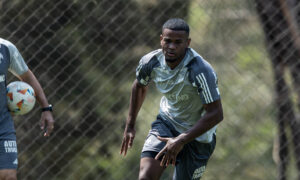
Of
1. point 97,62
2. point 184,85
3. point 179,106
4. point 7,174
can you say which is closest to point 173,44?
point 184,85

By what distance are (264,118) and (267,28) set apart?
1.00m

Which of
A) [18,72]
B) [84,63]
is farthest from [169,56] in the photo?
[84,63]

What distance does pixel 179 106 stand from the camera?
14.5 ft

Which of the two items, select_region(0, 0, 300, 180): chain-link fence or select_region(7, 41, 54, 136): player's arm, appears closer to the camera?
select_region(7, 41, 54, 136): player's arm

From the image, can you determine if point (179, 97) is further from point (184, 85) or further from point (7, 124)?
point (7, 124)

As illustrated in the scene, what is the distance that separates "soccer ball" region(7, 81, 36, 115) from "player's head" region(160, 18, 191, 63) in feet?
3.42

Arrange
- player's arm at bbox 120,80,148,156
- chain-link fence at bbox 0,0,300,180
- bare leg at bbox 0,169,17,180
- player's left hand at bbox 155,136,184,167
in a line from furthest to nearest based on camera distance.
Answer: chain-link fence at bbox 0,0,300,180, player's arm at bbox 120,80,148,156, bare leg at bbox 0,169,17,180, player's left hand at bbox 155,136,184,167

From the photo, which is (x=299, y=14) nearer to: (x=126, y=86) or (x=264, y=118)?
(x=264, y=118)

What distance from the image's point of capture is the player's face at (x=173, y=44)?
4.20 meters

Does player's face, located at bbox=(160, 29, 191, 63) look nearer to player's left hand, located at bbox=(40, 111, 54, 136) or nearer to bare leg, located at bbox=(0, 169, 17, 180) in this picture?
player's left hand, located at bbox=(40, 111, 54, 136)

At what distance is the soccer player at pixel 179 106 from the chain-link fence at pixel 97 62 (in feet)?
4.26

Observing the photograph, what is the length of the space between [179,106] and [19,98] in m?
1.17

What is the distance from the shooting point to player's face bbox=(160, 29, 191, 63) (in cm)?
420

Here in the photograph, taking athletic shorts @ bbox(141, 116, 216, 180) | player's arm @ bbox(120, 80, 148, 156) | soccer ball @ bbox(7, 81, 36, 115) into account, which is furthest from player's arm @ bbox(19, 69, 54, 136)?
athletic shorts @ bbox(141, 116, 216, 180)
